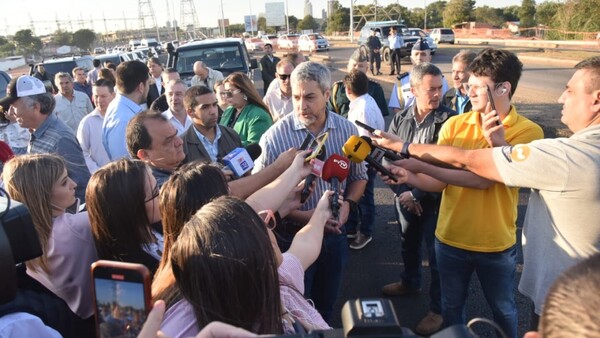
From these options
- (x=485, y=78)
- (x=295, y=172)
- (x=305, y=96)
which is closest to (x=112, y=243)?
(x=295, y=172)

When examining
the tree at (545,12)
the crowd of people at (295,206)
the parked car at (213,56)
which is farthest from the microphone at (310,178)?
the tree at (545,12)

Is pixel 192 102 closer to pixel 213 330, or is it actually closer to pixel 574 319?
pixel 213 330

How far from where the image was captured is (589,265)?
885mm

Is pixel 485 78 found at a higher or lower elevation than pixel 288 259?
higher

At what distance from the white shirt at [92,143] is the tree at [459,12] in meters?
49.9

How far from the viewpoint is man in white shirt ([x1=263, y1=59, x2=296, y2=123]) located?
5504 mm

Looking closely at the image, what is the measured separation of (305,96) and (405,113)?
1.24 meters

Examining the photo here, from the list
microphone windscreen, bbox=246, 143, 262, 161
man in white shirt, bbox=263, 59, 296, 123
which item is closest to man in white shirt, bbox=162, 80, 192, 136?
man in white shirt, bbox=263, 59, 296, 123

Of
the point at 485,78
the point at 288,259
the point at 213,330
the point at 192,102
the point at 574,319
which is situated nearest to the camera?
the point at 574,319

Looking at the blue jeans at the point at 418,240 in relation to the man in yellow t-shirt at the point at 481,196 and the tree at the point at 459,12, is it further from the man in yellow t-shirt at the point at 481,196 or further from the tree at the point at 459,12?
the tree at the point at 459,12

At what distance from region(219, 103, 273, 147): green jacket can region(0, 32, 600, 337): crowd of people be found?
0.58m

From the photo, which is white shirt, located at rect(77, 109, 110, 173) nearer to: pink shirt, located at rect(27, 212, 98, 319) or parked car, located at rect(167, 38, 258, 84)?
pink shirt, located at rect(27, 212, 98, 319)

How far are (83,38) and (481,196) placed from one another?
66132mm

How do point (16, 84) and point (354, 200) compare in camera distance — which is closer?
point (354, 200)
